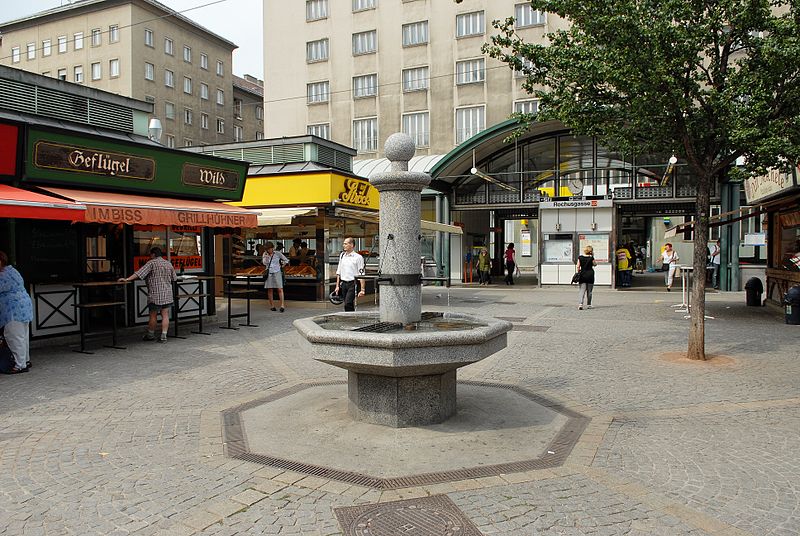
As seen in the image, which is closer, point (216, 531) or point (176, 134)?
point (216, 531)

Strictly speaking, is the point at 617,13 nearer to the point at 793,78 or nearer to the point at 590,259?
the point at 793,78

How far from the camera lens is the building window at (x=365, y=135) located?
1431 inches

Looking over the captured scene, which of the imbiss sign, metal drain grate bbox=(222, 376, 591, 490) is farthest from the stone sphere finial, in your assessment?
the imbiss sign

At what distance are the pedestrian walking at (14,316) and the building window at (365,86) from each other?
99.8 ft

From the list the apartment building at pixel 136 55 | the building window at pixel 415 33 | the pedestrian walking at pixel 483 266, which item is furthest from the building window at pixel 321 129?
the pedestrian walking at pixel 483 266

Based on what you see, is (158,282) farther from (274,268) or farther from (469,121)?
(469,121)

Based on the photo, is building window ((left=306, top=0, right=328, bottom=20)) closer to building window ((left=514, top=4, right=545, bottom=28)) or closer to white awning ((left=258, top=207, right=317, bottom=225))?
building window ((left=514, top=4, right=545, bottom=28))

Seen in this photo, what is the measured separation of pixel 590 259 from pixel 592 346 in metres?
6.14

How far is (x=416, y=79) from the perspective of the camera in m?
35.6

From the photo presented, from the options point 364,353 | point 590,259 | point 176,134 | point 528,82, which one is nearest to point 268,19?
point 176,134

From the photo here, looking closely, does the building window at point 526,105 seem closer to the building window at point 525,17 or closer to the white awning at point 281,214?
the building window at point 525,17

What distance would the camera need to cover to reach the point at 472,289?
23.8m

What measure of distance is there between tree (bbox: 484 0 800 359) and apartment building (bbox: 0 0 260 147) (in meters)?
43.2

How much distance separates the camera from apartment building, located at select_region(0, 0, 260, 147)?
153 feet
